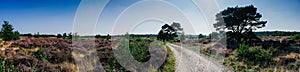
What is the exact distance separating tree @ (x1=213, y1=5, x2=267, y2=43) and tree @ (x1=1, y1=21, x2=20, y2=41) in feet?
84.0

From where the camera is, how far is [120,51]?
15.1 metres

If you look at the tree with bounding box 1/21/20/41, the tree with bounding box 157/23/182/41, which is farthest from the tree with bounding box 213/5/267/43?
the tree with bounding box 1/21/20/41

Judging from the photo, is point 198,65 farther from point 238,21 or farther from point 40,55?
point 238,21

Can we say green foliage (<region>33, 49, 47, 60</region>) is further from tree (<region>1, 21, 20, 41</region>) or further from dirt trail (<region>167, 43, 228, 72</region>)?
tree (<region>1, 21, 20, 41</region>)

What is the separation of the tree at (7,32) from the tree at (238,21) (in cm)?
2560

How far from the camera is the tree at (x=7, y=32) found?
29.2 meters

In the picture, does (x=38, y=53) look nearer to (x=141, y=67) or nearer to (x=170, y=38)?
(x=141, y=67)

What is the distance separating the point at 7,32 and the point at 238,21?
92.9ft

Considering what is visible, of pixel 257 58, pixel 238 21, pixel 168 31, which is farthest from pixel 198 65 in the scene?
pixel 168 31

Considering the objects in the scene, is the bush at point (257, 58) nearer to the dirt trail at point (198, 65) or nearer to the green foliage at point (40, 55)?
the dirt trail at point (198, 65)

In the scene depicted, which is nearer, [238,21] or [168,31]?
[238,21]

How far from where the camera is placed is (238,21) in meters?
35.1

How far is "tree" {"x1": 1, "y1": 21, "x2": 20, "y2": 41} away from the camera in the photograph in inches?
1149

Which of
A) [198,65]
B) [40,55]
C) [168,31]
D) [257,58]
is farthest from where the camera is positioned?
[168,31]
